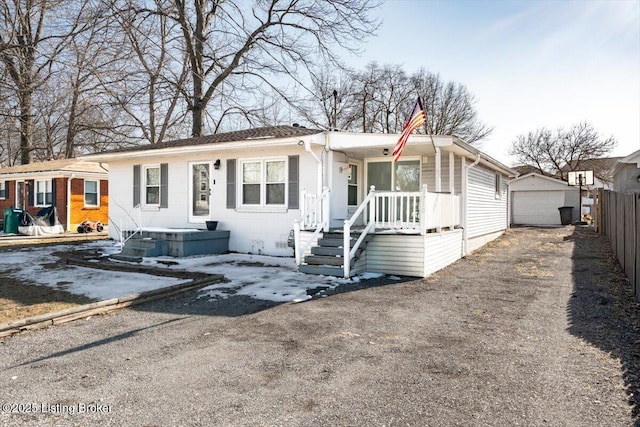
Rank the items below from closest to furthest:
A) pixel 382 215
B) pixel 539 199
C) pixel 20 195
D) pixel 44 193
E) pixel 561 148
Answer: pixel 382 215
pixel 44 193
pixel 20 195
pixel 539 199
pixel 561 148

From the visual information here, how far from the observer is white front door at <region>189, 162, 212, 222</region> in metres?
12.1

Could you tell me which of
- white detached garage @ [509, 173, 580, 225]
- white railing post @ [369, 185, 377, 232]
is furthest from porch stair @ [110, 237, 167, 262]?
white detached garage @ [509, 173, 580, 225]

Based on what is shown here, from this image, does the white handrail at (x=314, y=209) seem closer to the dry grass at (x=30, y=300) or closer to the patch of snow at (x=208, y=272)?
the patch of snow at (x=208, y=272)

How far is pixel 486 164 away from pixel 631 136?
1236 inches

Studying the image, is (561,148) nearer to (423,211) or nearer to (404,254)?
(423,211)

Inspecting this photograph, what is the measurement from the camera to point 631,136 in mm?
35969

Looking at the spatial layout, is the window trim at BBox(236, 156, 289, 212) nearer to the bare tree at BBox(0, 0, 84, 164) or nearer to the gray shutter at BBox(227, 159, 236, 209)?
the gray shutter at BBox(227, 159, 236, 209)

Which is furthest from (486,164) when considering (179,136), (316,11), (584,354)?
(179,136)

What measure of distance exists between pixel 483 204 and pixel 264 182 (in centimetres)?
702

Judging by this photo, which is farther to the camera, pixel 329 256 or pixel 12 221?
pixel 12 221

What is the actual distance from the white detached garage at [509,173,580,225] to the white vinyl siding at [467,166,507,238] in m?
9.05

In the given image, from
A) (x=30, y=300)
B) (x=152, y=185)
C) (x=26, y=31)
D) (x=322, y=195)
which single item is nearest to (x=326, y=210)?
(x=322, y=195)

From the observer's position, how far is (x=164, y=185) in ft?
41.5

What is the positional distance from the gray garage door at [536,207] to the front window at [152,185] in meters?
20.2
